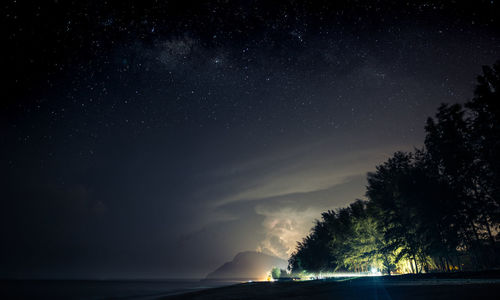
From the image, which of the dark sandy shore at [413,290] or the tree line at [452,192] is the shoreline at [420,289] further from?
the tree line at [452,192]

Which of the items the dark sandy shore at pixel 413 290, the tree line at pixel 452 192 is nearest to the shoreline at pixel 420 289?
the dark sandy shore at pixel 413 290

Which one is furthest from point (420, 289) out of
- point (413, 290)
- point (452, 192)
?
point (452, 192)

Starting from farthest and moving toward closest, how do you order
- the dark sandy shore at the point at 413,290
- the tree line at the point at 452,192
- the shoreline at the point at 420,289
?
the tree line at the point at 452,192, the shoreline at the point at 420,289, the dark sandy shore at the point at 413,290

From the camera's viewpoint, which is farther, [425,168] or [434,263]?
[434,263]

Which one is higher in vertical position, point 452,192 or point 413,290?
point 452,192

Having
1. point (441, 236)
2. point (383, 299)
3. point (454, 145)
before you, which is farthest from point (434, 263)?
point (383, 299)

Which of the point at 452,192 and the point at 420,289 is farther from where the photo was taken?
the point at 452,192

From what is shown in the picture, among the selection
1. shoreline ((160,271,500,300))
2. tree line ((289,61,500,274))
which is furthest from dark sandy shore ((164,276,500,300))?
tree line ((289,61,500,274))

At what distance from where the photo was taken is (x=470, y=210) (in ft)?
91.6

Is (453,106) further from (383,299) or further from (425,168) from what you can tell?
(383,299)

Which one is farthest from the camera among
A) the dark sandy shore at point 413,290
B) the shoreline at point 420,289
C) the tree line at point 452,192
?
the tree line at point 452,192

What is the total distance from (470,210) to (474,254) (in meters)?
6.45

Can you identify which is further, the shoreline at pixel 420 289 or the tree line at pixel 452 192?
the tree line at pixel 452 192

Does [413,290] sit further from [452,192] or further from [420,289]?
[452,192]
